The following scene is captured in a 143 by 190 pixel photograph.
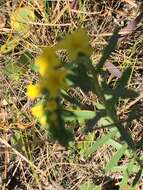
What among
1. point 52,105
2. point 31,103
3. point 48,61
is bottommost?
point 31,103

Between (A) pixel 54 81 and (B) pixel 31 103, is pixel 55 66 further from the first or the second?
(B) pixel 31 103

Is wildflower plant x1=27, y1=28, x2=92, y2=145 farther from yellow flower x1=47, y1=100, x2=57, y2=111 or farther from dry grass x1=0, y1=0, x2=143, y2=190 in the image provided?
dry grass x1=0, y1=0, x2=143, y2=190

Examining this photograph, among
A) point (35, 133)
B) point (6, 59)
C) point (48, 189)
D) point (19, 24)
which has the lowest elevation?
point (48, 189)

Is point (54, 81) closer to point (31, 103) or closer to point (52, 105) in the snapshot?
point (52, 105)

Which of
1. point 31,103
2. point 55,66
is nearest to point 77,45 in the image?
point 55,66

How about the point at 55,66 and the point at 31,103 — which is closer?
the point at 55,66

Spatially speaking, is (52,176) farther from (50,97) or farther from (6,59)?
(50,97)

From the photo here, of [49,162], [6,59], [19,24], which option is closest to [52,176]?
[49,162]

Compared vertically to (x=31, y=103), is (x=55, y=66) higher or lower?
higher
